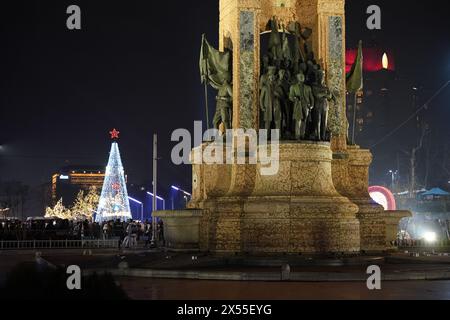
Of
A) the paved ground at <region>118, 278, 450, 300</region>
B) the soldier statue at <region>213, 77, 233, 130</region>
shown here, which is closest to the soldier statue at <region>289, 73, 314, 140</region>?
the soldier statue at <region>213, 77, 233, 130</region>

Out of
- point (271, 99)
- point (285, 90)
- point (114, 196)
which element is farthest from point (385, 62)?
point (271, 99)

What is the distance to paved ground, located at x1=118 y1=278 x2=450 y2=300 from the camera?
1517cm

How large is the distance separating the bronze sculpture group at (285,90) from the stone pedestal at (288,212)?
1025mm

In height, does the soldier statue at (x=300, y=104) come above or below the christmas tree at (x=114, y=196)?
above

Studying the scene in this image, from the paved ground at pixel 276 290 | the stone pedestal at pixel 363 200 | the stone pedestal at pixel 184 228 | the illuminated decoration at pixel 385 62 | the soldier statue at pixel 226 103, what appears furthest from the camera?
the illuminated decoration at pixel 385 62

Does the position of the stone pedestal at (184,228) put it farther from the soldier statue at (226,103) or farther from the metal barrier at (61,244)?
the metal barrier at (61,244)

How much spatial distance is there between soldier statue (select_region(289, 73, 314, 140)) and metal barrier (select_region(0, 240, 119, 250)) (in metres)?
18.3

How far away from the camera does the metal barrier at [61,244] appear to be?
39.6 metres

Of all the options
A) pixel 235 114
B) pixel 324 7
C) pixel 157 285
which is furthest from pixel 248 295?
pixel 324 7

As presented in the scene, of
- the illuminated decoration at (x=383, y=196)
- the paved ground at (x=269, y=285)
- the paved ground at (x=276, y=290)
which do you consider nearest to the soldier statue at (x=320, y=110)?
the paved ground at (x=269, y=285)

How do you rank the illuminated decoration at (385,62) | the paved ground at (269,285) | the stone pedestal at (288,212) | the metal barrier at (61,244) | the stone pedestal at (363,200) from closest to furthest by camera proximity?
the paved ground at (269,285), the stone pedestal at (288,212), the stone pedestal at (363,200), the metal barrier at (61,244), the illuminated decoration at (385,62)

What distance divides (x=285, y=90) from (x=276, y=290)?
9180 mm
